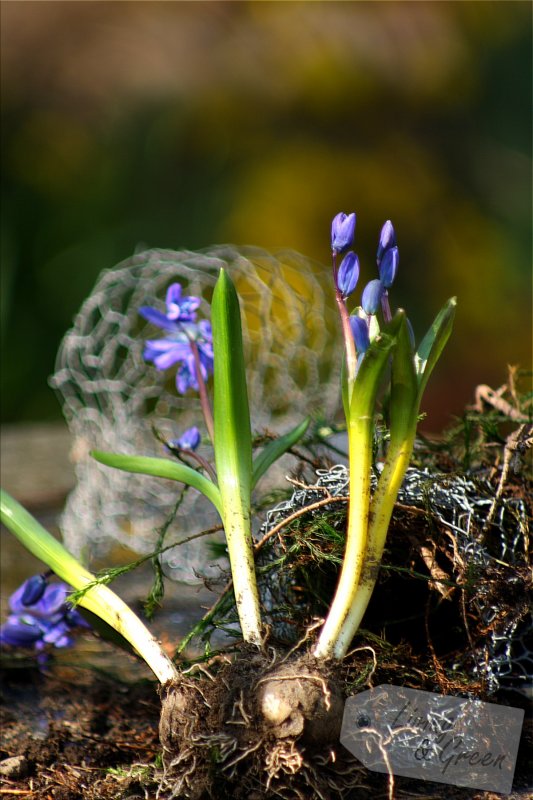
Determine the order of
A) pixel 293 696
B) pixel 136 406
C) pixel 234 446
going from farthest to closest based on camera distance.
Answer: pixel 136 406 < pixel 234 446 < pixel 293 696

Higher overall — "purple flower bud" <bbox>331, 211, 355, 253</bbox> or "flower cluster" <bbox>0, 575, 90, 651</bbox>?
"purple flower bud" <bbox>331, 211, 355, 253</bbox>

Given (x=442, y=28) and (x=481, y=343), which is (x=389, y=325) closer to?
(x=481, y=343)

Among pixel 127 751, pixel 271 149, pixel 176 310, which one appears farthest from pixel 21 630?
pixel 271 149

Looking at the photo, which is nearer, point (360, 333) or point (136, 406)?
point (360, 333)

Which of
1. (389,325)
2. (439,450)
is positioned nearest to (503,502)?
(439,450)

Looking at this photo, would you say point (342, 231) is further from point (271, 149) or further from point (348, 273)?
point (271, 149)

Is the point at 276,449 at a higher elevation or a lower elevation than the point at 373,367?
lower

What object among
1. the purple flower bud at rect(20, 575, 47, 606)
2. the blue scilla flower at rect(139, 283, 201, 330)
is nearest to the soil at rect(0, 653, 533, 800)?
the purple flower bud at rect(20, 575, 47, 606)

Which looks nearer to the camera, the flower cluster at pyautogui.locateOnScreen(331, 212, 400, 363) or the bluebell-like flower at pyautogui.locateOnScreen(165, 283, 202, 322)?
the flower cluster at pyautogui.locateOnScreen(331, 212, 400, 363)

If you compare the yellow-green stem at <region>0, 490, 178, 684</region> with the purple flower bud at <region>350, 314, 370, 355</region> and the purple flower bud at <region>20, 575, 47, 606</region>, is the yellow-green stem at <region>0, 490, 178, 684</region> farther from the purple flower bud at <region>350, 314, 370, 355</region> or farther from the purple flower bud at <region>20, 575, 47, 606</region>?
the purple flower bud at <region>350, 314, 370, 355</region>
